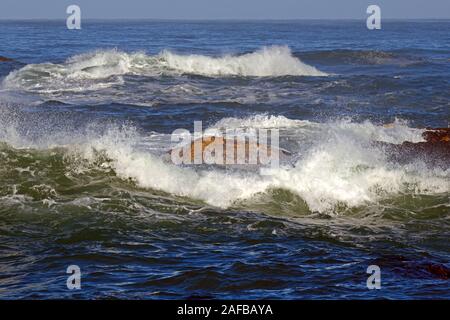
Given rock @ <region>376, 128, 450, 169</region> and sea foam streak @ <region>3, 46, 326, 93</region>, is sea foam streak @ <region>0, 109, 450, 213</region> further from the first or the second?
sea foam streak @ <region>3, 46, 326, 93</region>

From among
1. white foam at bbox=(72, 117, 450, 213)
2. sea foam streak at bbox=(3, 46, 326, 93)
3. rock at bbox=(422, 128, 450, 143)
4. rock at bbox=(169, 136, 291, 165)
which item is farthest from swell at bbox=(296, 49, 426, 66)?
white foam at bbox=(72, 117, 450, 213)

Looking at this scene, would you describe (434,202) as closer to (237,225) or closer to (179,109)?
(237,225)

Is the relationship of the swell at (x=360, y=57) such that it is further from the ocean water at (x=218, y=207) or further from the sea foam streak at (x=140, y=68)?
the ocean water at (x=218, y=207)

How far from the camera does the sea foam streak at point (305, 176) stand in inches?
457

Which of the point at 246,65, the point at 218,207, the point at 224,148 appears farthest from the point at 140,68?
the point at 218,207

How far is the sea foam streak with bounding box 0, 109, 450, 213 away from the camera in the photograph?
457 inches

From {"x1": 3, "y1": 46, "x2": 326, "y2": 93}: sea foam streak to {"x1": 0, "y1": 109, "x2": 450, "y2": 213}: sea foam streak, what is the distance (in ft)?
45.0

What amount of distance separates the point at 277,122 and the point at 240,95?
6935 mm

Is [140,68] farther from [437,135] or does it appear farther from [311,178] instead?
Result: [311,178]

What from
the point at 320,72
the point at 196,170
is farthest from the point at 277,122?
the point at 320,72

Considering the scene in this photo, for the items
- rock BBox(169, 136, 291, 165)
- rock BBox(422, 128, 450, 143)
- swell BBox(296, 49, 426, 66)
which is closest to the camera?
rock BBox(169, 136, 291, 165)

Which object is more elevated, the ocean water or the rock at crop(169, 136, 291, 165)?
the rock at crop(169, 136, 291, 165)

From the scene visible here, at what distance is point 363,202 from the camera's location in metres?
11.4
